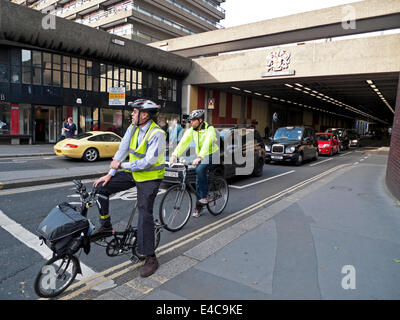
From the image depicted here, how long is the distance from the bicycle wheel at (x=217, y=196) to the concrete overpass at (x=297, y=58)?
19.4m

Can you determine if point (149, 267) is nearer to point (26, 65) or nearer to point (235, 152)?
point (235, 152)

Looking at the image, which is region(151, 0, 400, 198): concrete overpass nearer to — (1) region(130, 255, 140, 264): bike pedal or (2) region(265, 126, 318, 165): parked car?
(2) region(265, 126, 318, 165): parked car

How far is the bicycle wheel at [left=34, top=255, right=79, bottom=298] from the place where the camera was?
2.82 m

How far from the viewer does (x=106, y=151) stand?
13.3 metres

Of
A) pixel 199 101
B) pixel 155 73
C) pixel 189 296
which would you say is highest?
pixel 155 73

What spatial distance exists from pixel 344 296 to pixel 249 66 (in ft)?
81.9

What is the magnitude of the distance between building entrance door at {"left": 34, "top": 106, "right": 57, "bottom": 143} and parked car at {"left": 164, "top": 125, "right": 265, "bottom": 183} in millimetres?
16904

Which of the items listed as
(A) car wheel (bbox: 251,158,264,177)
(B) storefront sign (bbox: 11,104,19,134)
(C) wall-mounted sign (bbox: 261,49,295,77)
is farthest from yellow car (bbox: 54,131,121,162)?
(C) wall-mounted sign (bbox: 261,49,295,77)

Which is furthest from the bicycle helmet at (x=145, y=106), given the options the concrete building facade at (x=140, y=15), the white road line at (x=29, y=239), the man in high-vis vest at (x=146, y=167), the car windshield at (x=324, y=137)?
the concrete building facade at (x=140, y=15)

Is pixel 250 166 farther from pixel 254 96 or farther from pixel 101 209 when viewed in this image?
pixel 254 96

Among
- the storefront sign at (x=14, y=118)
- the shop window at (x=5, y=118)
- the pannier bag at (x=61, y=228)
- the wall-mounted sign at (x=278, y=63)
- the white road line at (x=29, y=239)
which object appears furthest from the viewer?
the wall-mounted sign at (x=278, y=63)

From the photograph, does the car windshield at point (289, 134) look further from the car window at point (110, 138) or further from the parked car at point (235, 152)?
the car window at point (110, 138)

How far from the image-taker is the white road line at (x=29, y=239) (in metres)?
3.43


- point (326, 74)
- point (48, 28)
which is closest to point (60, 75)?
point (48, 28)
